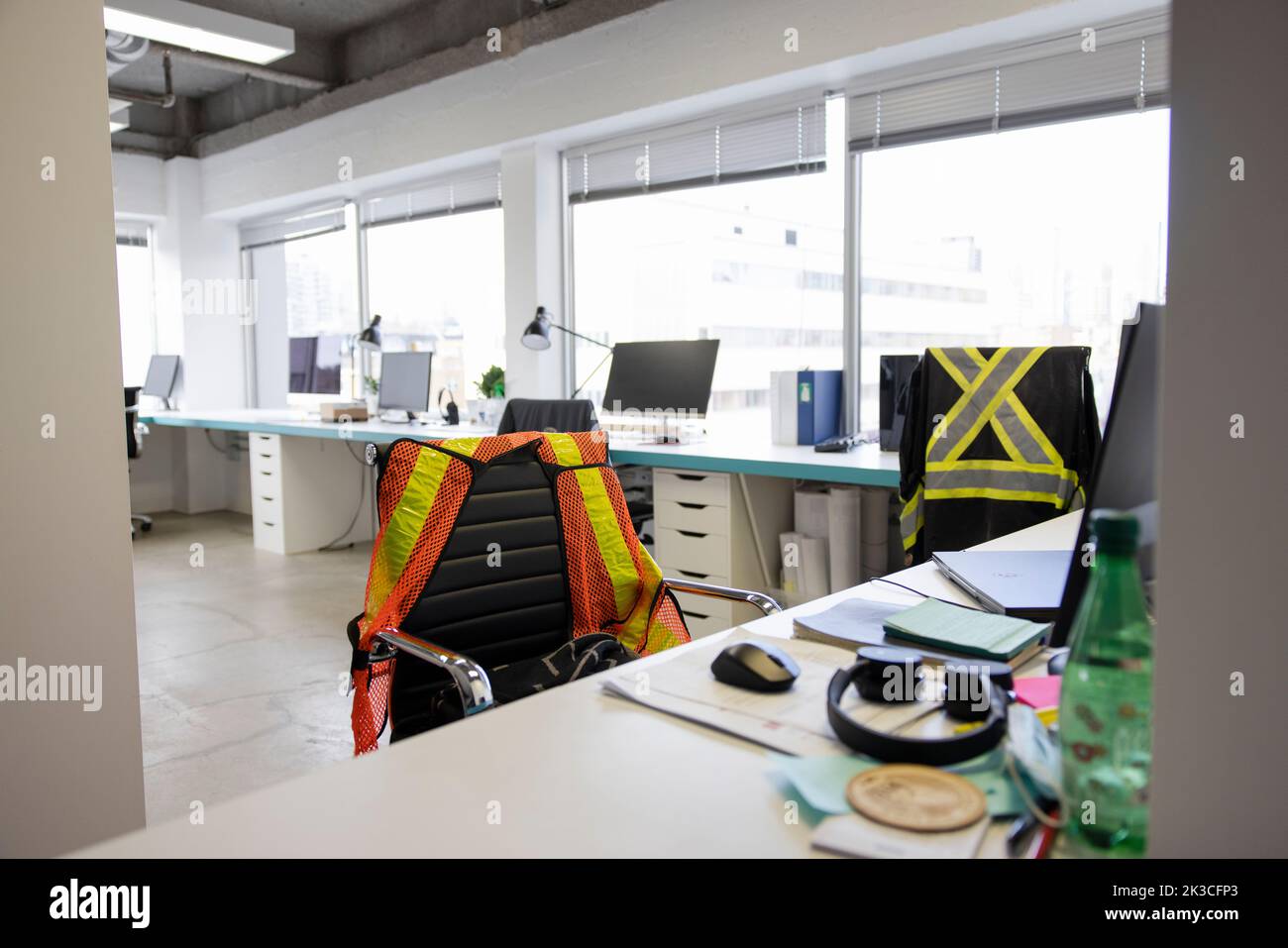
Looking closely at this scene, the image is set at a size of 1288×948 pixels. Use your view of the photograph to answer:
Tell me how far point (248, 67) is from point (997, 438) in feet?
17.5

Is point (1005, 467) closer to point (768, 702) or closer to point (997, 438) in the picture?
point (997, 438)

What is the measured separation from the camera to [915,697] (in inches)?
40.2

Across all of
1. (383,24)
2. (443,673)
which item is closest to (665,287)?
(383,24)

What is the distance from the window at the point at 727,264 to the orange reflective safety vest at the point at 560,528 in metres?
2.48

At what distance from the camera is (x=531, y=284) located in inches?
210

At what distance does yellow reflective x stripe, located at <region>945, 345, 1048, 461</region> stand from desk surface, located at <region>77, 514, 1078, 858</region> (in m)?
1.97

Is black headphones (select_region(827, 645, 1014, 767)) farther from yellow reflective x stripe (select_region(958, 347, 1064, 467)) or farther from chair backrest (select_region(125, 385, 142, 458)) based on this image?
chair backrest (select_region(125, 385, 142, 458))

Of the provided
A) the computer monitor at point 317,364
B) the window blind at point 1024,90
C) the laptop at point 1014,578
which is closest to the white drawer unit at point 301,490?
the computer monitor at point 317,364

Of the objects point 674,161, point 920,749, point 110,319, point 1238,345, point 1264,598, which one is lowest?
point 920,749

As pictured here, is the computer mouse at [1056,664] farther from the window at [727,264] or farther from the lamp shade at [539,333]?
the lamp shade at [539,333]

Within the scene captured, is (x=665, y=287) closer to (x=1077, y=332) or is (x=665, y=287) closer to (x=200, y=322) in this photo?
(x=1077, y=332)

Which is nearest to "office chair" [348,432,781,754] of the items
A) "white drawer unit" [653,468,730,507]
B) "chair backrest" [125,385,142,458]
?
"white drawer unit" [653,468,730,507]

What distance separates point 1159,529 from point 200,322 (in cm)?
851

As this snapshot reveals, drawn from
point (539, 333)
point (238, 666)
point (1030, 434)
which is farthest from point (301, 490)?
point (1030, 434)
